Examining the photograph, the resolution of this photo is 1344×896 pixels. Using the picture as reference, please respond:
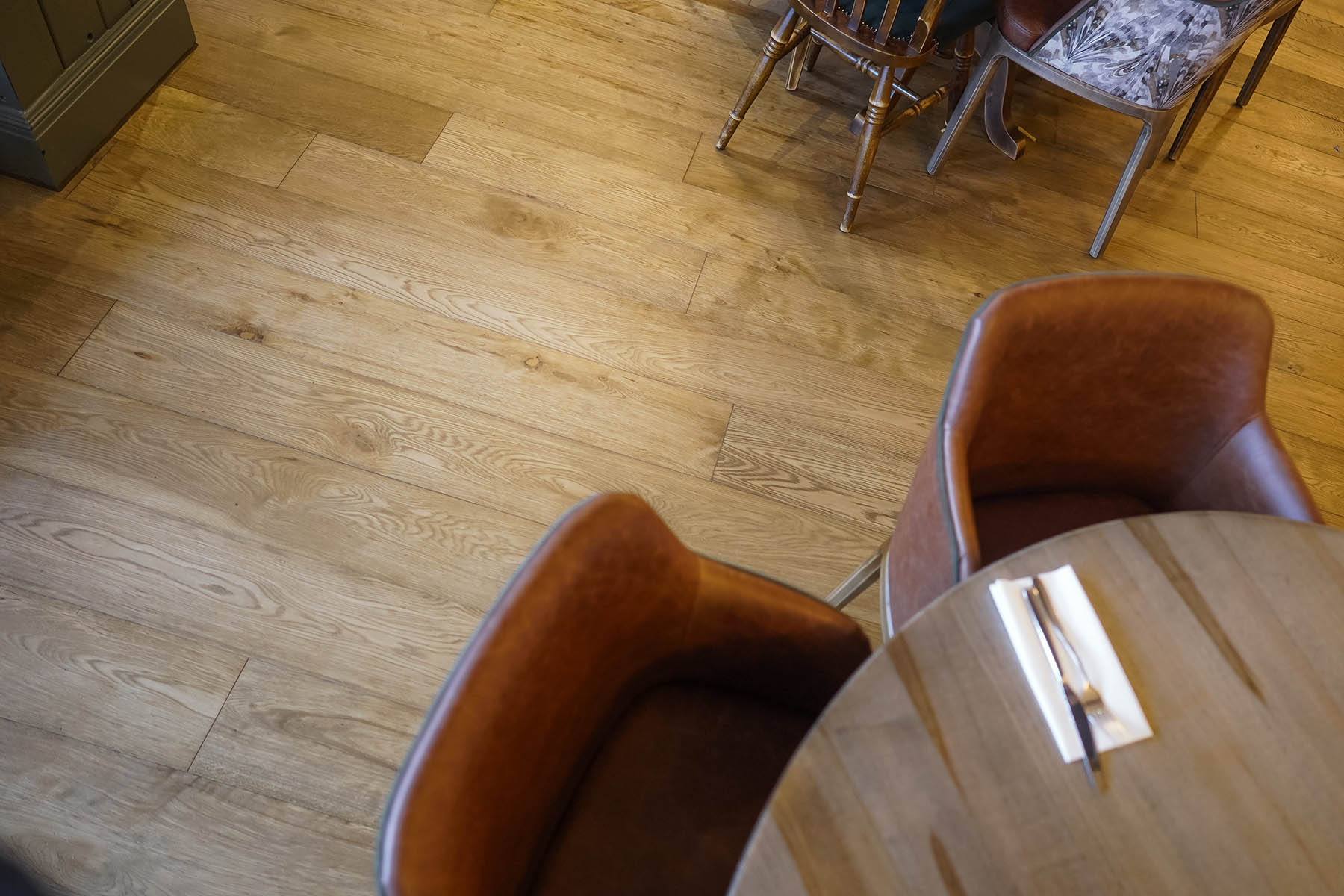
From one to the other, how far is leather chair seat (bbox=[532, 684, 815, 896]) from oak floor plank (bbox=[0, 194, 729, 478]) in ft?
2.69

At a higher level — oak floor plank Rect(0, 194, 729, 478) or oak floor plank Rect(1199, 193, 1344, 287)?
oak floor plank Rect(1199, 193, 1344, 287)

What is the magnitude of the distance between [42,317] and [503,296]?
0.88m

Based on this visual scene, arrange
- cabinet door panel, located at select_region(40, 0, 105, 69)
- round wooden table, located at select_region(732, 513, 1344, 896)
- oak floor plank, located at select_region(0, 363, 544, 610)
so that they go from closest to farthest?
round wooden table, located at select_region(732, 513, 1344, 896) → oak floor plank, located at select_region(0, 363, 544, 610) → cabinet door panel, located at select_region(40, 0, 105, 69)

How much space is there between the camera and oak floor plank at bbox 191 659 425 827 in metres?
1.50

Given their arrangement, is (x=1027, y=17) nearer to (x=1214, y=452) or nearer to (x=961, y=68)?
(x=961, y=68)

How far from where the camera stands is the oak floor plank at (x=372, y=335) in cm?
195

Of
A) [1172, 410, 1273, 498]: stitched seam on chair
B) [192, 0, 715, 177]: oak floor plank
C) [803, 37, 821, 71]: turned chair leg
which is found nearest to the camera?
[1172, 410, 1273, 498]: stitched seam on chair

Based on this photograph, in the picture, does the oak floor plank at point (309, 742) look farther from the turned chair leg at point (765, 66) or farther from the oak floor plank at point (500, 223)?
the turned chair leg at point (765, 66)

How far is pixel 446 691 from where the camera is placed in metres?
0.83

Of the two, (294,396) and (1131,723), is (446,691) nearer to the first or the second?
(1131,723)

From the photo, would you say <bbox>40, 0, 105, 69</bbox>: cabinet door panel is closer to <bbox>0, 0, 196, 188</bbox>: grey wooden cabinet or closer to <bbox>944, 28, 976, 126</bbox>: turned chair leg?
<bbox>0, 0, 196, 188</bbox>: grey wooden cabinet

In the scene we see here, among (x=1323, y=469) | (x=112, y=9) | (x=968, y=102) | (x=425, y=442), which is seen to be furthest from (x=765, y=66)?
(x=1323, y=469)

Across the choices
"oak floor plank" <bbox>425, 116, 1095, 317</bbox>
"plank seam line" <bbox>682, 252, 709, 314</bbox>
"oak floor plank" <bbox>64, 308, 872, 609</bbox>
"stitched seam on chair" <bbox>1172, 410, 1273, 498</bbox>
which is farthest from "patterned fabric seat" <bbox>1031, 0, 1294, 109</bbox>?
"oak floor plank" <bbox>64, 308, 872, 609</bbox>

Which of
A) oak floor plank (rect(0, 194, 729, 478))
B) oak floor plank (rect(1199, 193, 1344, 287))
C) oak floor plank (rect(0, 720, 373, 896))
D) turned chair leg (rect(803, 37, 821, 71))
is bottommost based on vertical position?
oak floor plank (rect(0, 720, 373, 896))
